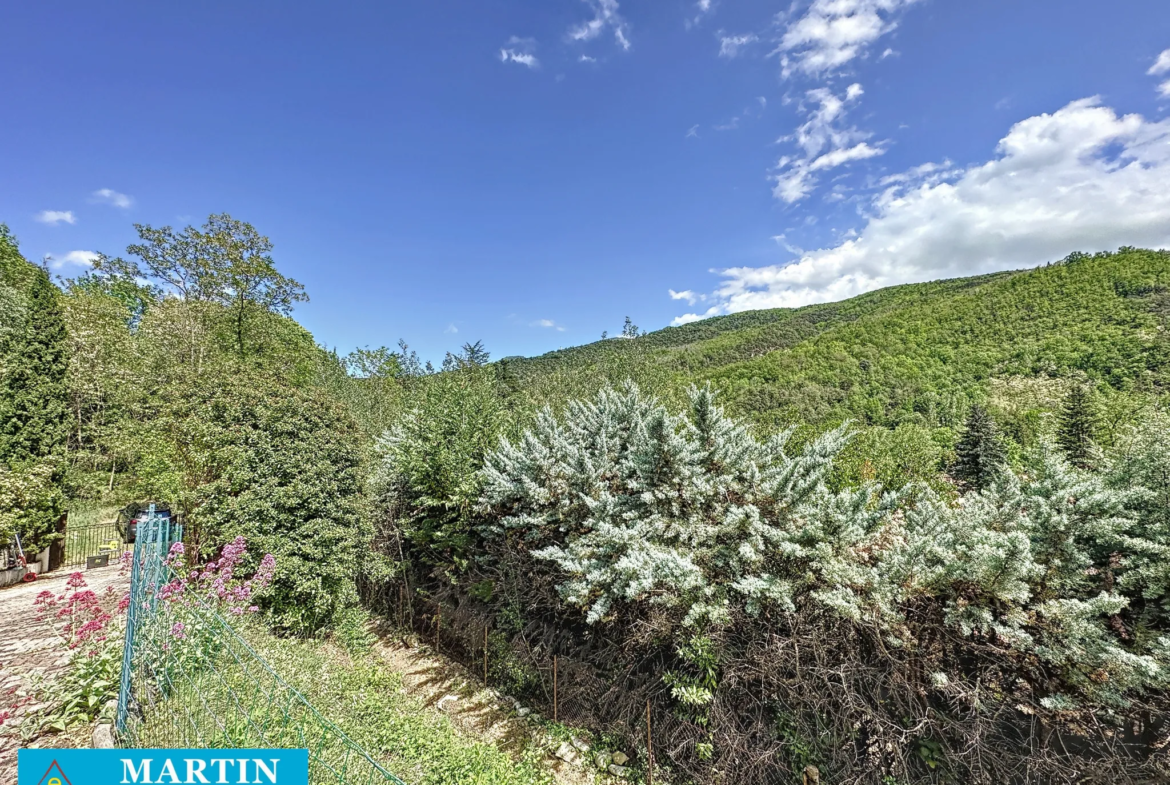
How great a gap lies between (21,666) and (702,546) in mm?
5674

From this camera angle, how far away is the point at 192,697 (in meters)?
2.69

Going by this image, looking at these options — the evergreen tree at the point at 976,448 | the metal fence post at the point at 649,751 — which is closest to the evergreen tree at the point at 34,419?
the metal fence post at the point at 649,751

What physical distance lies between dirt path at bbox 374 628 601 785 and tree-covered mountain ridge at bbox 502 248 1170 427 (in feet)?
41.7

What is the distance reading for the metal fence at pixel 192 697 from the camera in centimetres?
247

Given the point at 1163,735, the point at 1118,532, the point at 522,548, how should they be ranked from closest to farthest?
the point at 1163,735
the point at 1118,532
the point at 522,548

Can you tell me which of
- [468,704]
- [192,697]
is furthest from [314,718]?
[468,704]

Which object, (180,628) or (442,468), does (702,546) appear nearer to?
(180,628)

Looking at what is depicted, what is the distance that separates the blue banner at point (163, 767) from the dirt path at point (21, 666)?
34.5 inches

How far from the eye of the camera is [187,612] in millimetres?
3314

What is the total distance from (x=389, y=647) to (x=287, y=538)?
2.46 meters

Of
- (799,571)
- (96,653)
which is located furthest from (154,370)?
(799,571)

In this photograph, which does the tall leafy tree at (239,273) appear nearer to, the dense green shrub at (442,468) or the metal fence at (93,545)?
the metal fence at (93,545)

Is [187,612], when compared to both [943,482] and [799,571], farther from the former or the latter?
[943,482]

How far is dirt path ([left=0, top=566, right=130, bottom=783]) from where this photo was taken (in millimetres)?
2496
